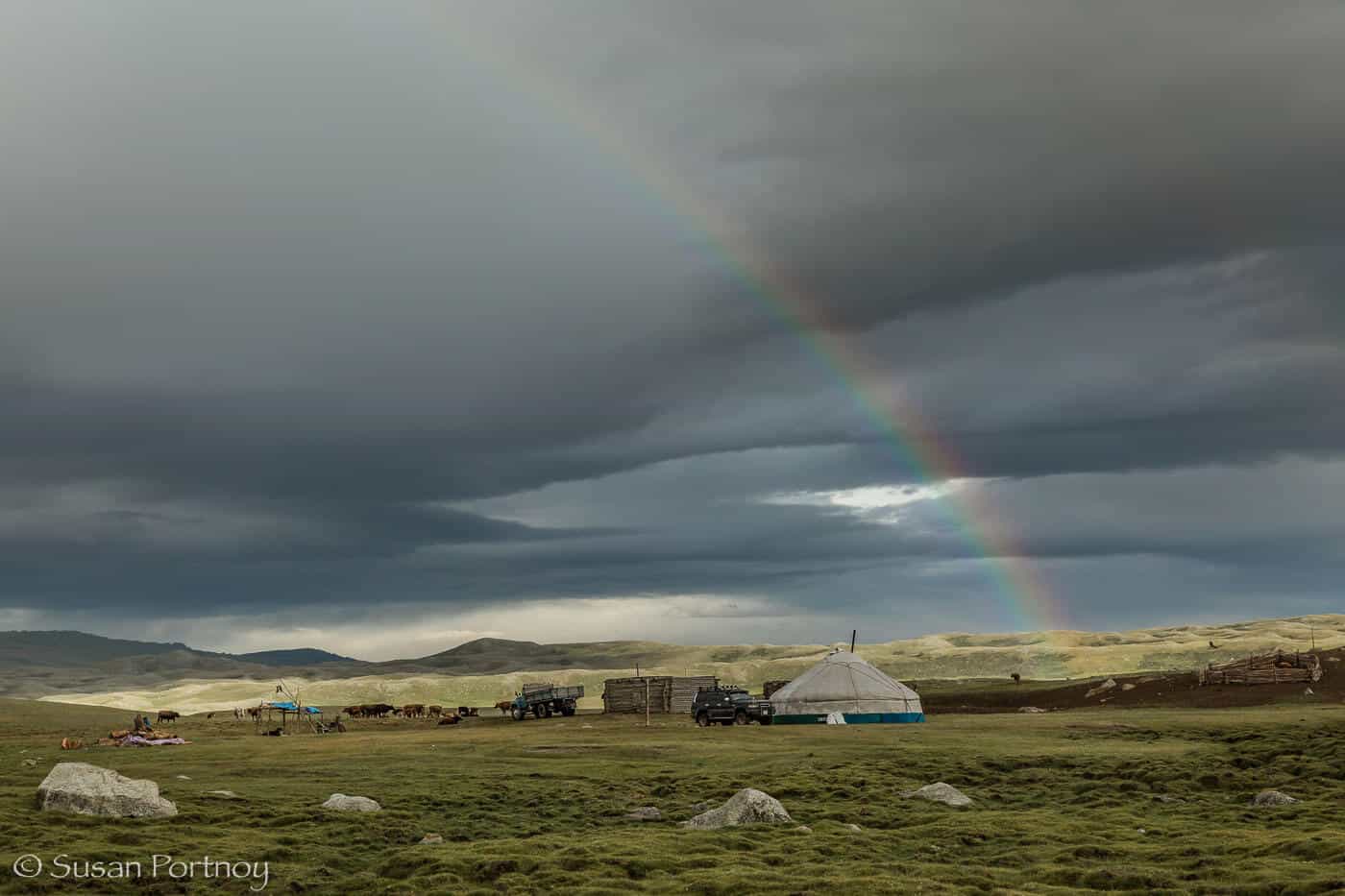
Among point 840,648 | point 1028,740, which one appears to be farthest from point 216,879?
point 840,648

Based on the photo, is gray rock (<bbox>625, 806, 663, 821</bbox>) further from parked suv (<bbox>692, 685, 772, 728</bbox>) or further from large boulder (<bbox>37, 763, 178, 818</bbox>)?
parked suv (<bbox>692, 685, 772, 728</bbox>)

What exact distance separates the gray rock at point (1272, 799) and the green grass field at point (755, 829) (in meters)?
0.57

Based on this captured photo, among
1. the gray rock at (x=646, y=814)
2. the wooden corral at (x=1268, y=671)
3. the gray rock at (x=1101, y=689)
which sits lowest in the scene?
the gray rock at (x=646, y=814)

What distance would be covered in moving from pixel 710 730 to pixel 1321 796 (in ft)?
126

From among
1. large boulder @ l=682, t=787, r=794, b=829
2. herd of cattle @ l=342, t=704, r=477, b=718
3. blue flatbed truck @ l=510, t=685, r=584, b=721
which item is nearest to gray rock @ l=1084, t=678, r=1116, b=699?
blue flatbed truck @ l=510, t=685, r=584, b=721

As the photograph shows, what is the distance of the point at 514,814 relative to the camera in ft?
115

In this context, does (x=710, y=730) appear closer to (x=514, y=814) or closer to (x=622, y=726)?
(x=622, y=726)

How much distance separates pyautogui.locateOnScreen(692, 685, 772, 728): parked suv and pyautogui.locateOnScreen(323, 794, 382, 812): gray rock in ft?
144

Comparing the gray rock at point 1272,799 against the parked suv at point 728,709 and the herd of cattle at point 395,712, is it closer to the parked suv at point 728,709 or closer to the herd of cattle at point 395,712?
the parked suv at point 728,709

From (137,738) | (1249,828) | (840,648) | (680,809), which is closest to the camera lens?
(1249,828)

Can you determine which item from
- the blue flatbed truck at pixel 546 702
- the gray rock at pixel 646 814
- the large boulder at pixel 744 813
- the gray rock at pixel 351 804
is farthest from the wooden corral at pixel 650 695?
the large boulder at pixel 744 813

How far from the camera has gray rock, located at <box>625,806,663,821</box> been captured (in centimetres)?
3366

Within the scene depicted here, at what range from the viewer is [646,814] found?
34.0 metres

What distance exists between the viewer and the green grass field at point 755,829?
23750mm
